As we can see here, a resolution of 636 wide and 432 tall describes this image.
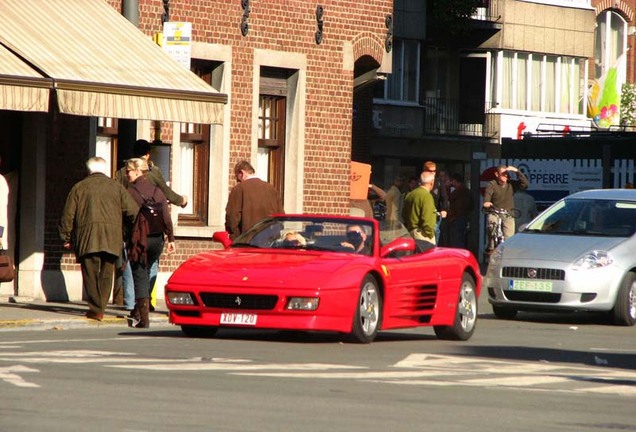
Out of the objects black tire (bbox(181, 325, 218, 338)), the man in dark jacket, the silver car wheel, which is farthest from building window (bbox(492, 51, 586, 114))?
black tire (bbox(181, 325, 218, 338))

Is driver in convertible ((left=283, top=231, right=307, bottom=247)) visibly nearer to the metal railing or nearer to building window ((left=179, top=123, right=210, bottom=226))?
building window ((left=179, top=123, right=210, bottom=226))

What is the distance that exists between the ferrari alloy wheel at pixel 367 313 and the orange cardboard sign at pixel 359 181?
1314cm

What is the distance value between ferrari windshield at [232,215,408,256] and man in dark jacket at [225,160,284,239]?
8.24ft

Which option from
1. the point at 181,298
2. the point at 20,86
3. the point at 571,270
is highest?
the point at 20,86

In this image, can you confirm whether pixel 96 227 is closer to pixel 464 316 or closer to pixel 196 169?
pixel 464 316

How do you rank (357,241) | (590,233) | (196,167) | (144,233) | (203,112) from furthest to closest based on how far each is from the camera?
(196,167) < (590,233) < (203,112) < (144,233) < (357,241)

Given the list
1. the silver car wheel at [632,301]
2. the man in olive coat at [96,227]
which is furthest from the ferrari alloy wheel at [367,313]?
the silver car wheel at [632,301]

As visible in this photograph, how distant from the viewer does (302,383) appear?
12688mm

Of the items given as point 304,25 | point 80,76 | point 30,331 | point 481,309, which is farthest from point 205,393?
point 304,25

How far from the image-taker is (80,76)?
822 inches

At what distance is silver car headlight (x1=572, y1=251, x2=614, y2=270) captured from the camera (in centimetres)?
2223

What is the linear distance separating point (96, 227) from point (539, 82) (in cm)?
4347

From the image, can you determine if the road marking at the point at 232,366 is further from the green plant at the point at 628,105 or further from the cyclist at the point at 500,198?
the green plant at the point at 628,105

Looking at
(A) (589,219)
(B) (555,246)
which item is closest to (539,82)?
(A) (589,219)
